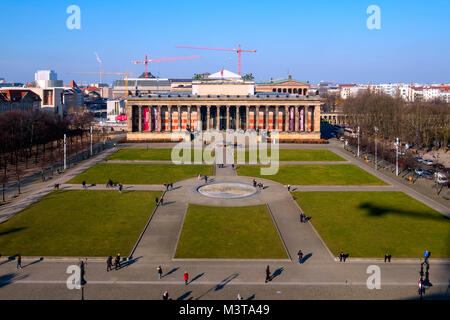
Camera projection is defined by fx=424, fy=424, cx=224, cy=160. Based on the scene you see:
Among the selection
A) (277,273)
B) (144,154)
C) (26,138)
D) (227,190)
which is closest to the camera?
(277,273)

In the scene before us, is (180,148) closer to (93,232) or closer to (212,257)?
(93,232)

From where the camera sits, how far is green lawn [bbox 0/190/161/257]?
1658 inches

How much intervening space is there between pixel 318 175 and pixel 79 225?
47.0 metres

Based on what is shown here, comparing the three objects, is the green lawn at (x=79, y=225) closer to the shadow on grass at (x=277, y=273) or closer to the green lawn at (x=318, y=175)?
the shadow on grass at (x=277, y=273)

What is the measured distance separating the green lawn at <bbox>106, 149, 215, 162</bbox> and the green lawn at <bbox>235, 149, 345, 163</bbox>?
64.3 ft

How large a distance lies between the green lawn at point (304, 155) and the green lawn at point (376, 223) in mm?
34121

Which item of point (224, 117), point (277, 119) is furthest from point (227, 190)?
point (224, 117)

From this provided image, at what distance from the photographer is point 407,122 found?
129375mm

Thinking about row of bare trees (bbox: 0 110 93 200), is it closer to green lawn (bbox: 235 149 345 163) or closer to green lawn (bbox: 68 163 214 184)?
green lawn (bbox: 68 163 214 184)

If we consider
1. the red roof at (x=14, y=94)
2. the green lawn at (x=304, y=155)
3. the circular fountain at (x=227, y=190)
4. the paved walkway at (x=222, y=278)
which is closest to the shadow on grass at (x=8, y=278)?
the paved walkway at (x=222, y=278)

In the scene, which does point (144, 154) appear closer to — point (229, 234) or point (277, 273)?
point (229, 234)

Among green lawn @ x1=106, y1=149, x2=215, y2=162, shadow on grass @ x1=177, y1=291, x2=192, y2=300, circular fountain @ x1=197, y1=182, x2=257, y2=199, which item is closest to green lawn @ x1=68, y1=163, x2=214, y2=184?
circular fountain @ x1=197, y1=182, x2=257, y2=199

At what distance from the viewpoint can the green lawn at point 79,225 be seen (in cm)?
4212
